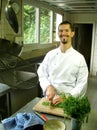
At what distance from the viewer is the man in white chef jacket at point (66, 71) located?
4.97 feet

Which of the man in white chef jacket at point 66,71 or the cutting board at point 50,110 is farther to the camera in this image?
the man in white chef jacket at point 66,71

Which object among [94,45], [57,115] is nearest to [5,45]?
[57,115]

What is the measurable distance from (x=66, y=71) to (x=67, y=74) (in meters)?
0.03

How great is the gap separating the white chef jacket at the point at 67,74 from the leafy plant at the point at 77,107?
0.54 m

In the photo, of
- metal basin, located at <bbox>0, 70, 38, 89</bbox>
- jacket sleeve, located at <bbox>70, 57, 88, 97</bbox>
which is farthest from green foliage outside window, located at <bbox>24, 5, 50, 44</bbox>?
jacket sleeve, located at <bbox>70, 57, 88, 97</bbox>

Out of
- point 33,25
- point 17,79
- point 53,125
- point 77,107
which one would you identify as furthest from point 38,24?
point 77,107

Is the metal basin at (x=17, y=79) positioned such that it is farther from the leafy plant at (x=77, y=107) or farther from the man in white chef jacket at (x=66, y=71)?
the leafy plant at (x=77, y=107)

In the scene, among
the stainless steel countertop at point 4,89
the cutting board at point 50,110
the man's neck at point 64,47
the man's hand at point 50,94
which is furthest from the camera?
the stainless steel countertop at point 4,89

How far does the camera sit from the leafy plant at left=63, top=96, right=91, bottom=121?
2.93ft

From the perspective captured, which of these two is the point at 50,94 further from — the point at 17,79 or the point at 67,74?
the point at 17,79

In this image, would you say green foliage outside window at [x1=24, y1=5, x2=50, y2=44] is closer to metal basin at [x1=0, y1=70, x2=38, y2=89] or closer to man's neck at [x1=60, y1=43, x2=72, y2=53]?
metal basin at [x1=0, y1=70, x2=38, y2=89]

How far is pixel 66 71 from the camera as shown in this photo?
157cm

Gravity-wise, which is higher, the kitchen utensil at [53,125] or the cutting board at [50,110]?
the cutting board at [50,110]

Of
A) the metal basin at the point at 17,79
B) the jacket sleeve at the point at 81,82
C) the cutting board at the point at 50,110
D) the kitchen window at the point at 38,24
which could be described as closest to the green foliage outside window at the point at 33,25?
the kitchen window at the point at 38,24
